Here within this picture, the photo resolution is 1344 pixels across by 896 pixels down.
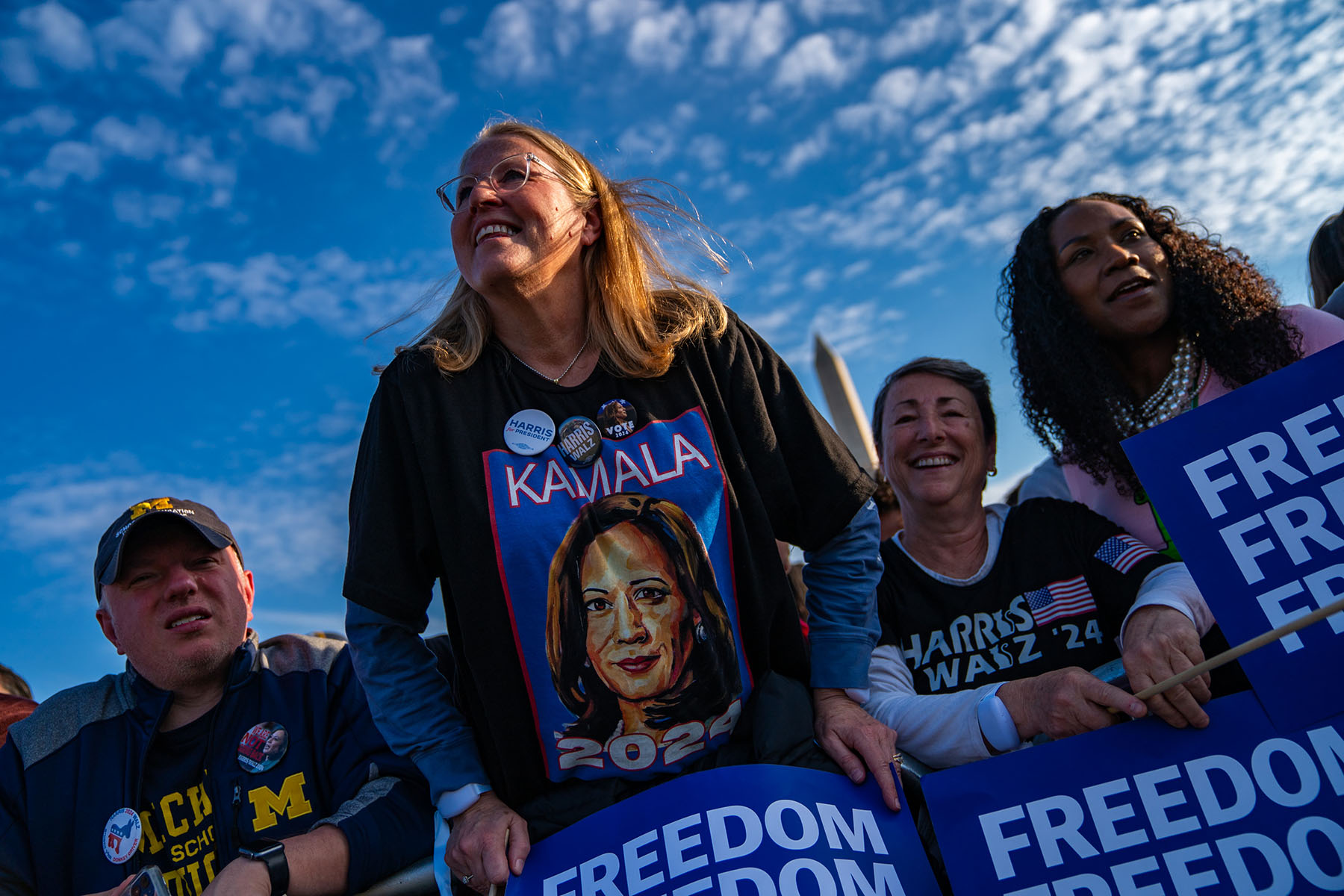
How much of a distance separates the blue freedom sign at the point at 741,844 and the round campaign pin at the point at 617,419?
2.65ft

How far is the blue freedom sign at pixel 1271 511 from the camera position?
1.72 m

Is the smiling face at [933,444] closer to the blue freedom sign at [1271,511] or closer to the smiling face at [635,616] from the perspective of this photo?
the blue freedom sign at [1271,511]

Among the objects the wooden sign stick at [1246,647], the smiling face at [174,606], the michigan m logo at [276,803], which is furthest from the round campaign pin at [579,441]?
the smiling face at [174,606]

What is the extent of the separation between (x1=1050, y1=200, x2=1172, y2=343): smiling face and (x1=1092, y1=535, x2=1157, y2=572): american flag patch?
1.15m

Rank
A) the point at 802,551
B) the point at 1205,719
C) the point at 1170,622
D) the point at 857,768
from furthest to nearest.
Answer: the point at 802,551 < the point at 1170,622 < the point at 857,768 < the point at 1205,719

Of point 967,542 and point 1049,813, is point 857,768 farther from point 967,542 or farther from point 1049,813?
point 967,542

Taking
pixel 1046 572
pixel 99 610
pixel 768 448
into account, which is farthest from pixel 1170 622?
pixel 99 610

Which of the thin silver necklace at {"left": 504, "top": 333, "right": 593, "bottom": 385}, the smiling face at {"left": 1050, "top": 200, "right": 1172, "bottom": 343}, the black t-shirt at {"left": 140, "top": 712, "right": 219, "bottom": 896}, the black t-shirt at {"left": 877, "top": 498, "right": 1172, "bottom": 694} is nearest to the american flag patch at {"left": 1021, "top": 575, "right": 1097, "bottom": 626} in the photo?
the black t-shirt at {"left": 877, "top": 498, "right": 1172, "bottom": 694}

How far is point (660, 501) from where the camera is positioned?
2.12 meters

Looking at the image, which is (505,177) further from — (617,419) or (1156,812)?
(1156,812)

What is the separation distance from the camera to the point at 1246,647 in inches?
66.4

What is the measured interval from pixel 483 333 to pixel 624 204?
633 mm

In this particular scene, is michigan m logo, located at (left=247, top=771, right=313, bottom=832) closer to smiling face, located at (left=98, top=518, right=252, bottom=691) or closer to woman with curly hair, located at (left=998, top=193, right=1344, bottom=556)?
smiling face, located at (left=98, top=518, right=252, bottom=691)

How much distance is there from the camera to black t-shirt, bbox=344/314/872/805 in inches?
80.4
